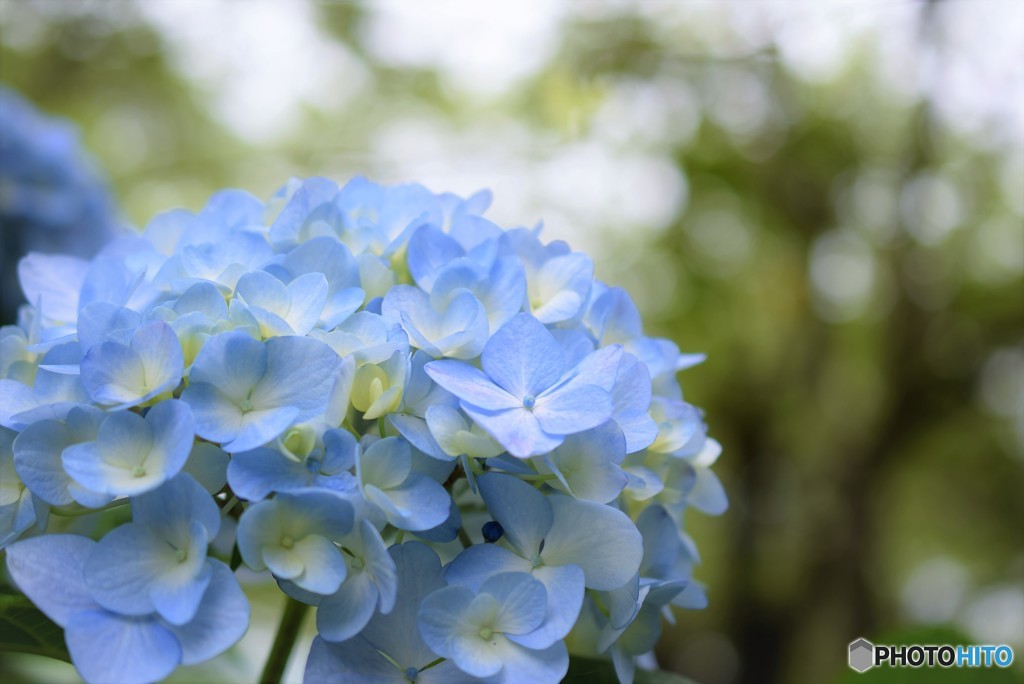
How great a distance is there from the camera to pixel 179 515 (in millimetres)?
278

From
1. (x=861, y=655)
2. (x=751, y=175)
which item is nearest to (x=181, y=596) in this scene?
(x=861, y=655)

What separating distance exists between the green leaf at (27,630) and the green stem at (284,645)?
93 mm

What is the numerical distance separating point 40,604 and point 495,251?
0.74 ft

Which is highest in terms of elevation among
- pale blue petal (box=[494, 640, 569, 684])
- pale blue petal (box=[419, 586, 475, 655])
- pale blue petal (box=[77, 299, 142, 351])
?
pale blue petal (box=[77, 299, 142, 351])

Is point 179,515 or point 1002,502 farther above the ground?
point 179,515

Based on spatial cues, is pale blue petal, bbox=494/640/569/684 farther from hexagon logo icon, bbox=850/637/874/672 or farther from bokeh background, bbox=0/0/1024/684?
bokeh background, bbox=0/0/1024/684

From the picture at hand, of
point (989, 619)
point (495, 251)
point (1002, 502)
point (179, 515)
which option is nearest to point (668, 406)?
point (495, 251)

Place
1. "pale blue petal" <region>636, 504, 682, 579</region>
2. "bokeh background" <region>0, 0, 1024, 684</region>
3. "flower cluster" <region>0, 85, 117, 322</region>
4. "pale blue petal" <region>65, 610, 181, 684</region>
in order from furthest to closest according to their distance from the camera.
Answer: "bokeh background" <region>0, 0, 1024, 684</region> < "flower cluster" <region>0, 85, 117, 322</region> < "pale blue petal" <region>636, 504, 682, 579</region> < "pale blue petal" <region>65, 610, 181, 684</region>

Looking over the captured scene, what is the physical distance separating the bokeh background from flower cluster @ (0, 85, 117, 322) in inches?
54.1

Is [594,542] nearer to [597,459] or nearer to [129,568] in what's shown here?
[597,459]

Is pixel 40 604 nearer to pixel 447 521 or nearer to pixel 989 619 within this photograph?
pixel 447 521

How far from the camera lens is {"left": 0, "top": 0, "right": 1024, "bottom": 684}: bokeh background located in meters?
2.69

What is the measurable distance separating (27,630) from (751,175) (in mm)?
3420

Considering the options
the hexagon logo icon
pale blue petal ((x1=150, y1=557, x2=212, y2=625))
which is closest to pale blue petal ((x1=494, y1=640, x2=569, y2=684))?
pale blue petal ((x1=150, y1=557, x2=212, y2=625))
